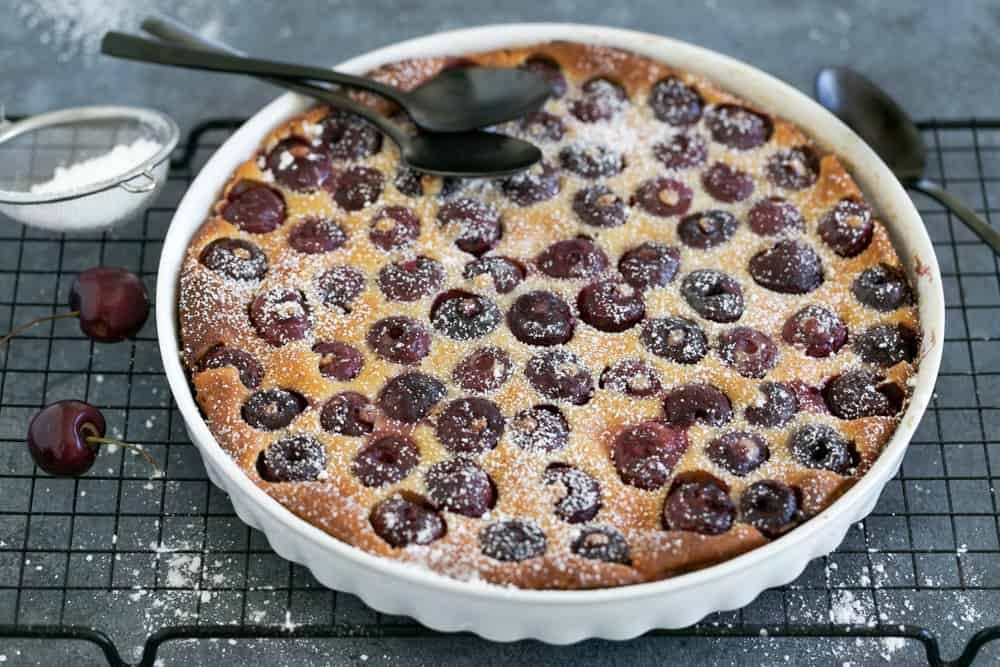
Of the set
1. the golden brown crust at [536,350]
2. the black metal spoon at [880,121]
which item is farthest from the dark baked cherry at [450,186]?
the black metal spoon at [880,121]

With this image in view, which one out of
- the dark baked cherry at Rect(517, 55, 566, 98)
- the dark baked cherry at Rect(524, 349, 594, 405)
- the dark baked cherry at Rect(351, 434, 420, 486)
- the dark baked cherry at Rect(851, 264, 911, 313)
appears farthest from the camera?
the dark baked cherry at Rect(517, 55, 566, 98)

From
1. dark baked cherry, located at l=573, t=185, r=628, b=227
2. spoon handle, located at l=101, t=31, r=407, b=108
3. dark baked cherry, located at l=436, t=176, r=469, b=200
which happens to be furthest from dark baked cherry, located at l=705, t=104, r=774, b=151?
spoon handle, located at l=101, t=31, r=407, b=108

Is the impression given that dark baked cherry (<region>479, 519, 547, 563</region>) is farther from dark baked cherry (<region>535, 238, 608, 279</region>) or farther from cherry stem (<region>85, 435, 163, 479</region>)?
cherry stem (<region>85, 435, 163, 479</region>)

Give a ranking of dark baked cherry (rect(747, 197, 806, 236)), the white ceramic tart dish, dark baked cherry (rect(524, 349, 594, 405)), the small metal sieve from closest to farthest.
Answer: the white ceramic tart dish → dark baked cherry (rect(524, 349, 594, 405)) → dark baked cherry (rect(747, 197, 806, 236)) → the small metal sieve

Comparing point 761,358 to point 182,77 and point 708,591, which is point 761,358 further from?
point 182,77

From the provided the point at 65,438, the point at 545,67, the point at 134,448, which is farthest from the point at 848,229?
the point at 65,438

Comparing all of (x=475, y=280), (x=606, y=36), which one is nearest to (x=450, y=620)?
(x=475, y=280)

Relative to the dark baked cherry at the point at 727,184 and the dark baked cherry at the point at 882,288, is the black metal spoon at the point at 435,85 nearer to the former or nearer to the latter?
the dark baked cherry at the point at 727,184
